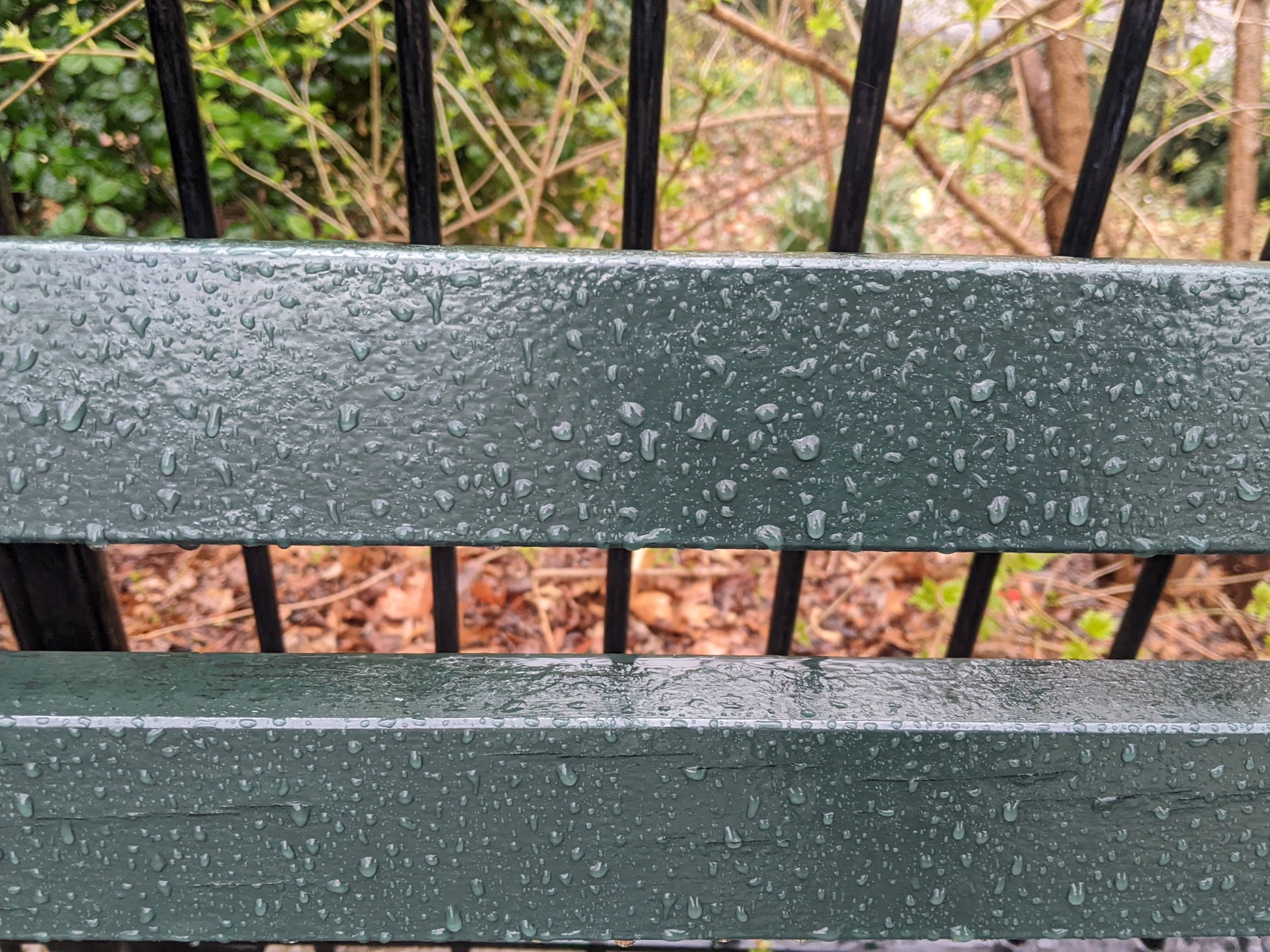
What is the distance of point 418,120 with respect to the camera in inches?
27.8

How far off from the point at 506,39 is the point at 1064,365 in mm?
2753

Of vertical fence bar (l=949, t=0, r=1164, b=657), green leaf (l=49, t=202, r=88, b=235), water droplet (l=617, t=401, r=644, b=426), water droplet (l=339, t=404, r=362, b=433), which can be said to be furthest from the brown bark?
green leaf (l=49, t=202, r=88, b=235)

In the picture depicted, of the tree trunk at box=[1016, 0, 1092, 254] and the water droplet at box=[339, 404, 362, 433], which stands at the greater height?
the tree trunk at box=[1016, 0, 1092, 254]

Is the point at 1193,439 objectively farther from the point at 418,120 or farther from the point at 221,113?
the point at 221,113

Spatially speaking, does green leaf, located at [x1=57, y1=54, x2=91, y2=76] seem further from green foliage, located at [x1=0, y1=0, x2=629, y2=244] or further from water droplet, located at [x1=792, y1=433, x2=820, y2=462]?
water droplet, located at [x1=792, y1=433, x2=820, y2=462]

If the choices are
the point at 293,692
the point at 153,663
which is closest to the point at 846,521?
the point at 293,692

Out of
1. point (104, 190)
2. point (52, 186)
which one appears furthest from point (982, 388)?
point (52, 186)

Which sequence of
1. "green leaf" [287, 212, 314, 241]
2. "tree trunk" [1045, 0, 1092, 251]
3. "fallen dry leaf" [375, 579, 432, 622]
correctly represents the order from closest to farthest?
"tree trunk" [1045, 0, 1092, 251] → "green leaf" [287, 212, 314, 241] → "fallen dry leaf" [375, 579, 432, 622]

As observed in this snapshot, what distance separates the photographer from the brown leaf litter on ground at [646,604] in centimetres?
232

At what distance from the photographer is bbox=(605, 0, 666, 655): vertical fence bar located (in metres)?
0.68

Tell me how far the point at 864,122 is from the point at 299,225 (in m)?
2.04

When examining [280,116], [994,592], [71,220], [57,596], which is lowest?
[994,592]

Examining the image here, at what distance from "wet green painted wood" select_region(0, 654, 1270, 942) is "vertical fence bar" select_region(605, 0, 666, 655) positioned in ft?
1.45

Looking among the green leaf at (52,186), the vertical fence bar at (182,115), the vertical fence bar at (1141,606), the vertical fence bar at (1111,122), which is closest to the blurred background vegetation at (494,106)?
the green leaf at (52,186)
